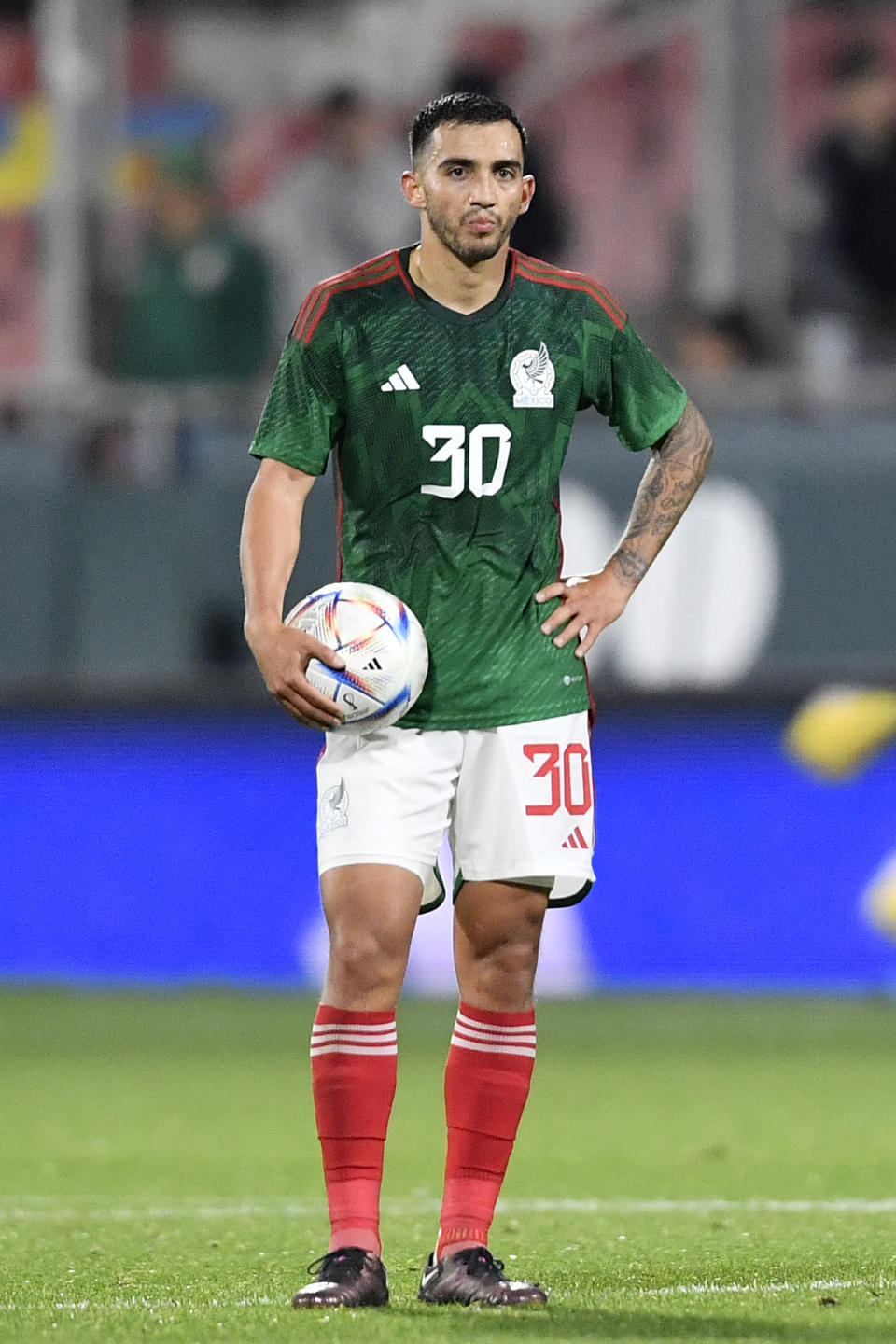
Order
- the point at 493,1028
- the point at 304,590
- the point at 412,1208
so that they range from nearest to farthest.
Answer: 1. the point at 493,1028
2. the point at 412,1208
3. the point at 304,590

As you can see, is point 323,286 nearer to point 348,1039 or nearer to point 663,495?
point 663,495

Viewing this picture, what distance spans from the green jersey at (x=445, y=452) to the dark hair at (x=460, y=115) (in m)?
0.24

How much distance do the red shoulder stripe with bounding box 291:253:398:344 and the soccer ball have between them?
0.47m

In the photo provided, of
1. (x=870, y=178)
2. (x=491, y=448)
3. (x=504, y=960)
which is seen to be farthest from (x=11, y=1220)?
(x=870, y=178)

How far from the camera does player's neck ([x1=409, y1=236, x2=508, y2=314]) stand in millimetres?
4891

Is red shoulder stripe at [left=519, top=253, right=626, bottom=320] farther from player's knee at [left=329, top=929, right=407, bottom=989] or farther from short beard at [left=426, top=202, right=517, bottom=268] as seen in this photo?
player's knee at [left=329, top=929, right=407, bottom=989]

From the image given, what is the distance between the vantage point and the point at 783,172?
12.4 m

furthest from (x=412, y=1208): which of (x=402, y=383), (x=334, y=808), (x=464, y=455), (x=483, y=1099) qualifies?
(x=402, y=383)

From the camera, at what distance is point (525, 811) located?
4.85 metres

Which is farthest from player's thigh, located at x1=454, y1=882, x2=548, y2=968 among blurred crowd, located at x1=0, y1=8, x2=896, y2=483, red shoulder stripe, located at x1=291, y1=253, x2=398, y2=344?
blurred crowd, located at x1=0, y1=8, x2=896, y2=483

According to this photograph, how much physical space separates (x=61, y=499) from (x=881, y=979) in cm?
399

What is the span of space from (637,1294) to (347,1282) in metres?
0.55

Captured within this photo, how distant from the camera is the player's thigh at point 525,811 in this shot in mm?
4852

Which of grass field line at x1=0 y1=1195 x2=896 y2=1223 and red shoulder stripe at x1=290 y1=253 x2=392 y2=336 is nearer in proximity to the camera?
red shoulder stripe at x1=290 y1=253 x2=392 y2=336
